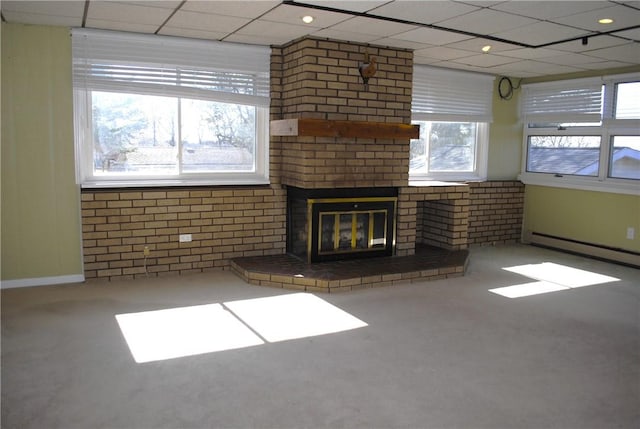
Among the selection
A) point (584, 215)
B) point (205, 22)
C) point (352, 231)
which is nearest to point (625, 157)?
point (584, 215)

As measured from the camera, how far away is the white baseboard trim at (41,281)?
180 inches

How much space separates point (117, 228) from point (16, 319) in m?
1.25

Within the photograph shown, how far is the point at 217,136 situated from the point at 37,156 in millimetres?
1604

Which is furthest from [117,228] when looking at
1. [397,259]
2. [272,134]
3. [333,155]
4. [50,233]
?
[397,259]

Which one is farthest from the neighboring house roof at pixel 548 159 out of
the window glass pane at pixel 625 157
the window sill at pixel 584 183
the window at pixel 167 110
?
the window at pixel 167 110

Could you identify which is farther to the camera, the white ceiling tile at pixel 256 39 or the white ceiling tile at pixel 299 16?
the white ceiling tile at pixel 256 39

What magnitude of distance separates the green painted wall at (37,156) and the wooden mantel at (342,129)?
6.12 ft

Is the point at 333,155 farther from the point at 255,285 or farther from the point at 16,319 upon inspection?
the point at 16,319

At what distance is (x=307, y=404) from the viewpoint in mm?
2701

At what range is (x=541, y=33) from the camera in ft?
14.6

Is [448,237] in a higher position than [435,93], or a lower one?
lower

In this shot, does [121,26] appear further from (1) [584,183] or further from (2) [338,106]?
(1) [584,183]

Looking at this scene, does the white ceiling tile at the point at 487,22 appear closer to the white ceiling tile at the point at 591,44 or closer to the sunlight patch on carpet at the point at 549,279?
the white ceiling tile at the point at 591,44

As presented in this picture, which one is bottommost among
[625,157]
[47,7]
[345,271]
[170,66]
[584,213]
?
[345,271]
